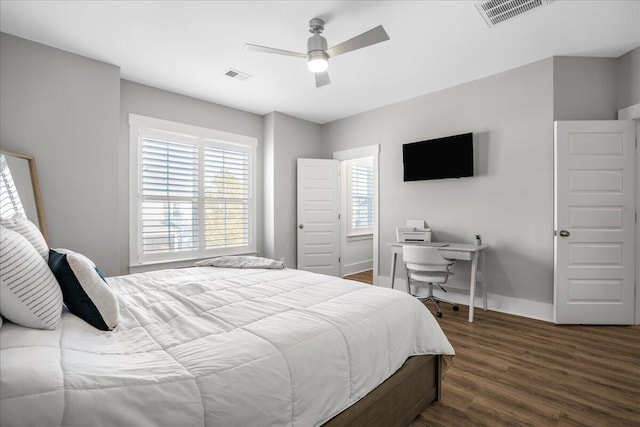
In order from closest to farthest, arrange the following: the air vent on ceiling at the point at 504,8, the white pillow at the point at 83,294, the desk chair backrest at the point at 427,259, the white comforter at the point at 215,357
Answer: the white comforter at the point at 215,357 → the white pillow at the point at 83,294 → the air vent on ceiling at the point at 504,8 → the desk chair backrest at the point at 427,259

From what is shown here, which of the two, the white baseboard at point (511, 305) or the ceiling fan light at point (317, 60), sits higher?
the ceiling fan light at point (317, 60)

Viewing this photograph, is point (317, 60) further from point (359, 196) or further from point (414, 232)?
point (359, 196)

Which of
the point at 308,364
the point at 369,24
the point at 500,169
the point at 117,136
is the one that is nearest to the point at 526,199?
the point at 500,169

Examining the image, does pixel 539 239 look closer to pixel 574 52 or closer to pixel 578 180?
pixel 578 180

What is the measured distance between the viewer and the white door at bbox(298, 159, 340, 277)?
198 inches

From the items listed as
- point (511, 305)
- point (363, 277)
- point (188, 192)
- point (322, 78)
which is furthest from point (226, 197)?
point (511, 305)

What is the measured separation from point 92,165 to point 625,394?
15.3 ft

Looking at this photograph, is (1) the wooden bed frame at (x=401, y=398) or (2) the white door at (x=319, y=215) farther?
(2) the white door at (x=319, y=215)

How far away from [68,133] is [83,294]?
94.6 inches

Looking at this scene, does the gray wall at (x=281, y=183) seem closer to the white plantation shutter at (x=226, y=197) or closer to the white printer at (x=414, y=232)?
the white plantation shutter at (x=226, y=197)

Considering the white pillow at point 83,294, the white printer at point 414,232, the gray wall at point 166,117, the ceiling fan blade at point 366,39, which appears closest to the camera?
the white pillow at point 83,294

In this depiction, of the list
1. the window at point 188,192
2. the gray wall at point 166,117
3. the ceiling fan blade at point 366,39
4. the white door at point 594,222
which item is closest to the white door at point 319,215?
the gray wall at point 166,117

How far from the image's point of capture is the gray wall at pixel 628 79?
303 cm

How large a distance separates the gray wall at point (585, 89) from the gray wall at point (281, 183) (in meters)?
3.44
